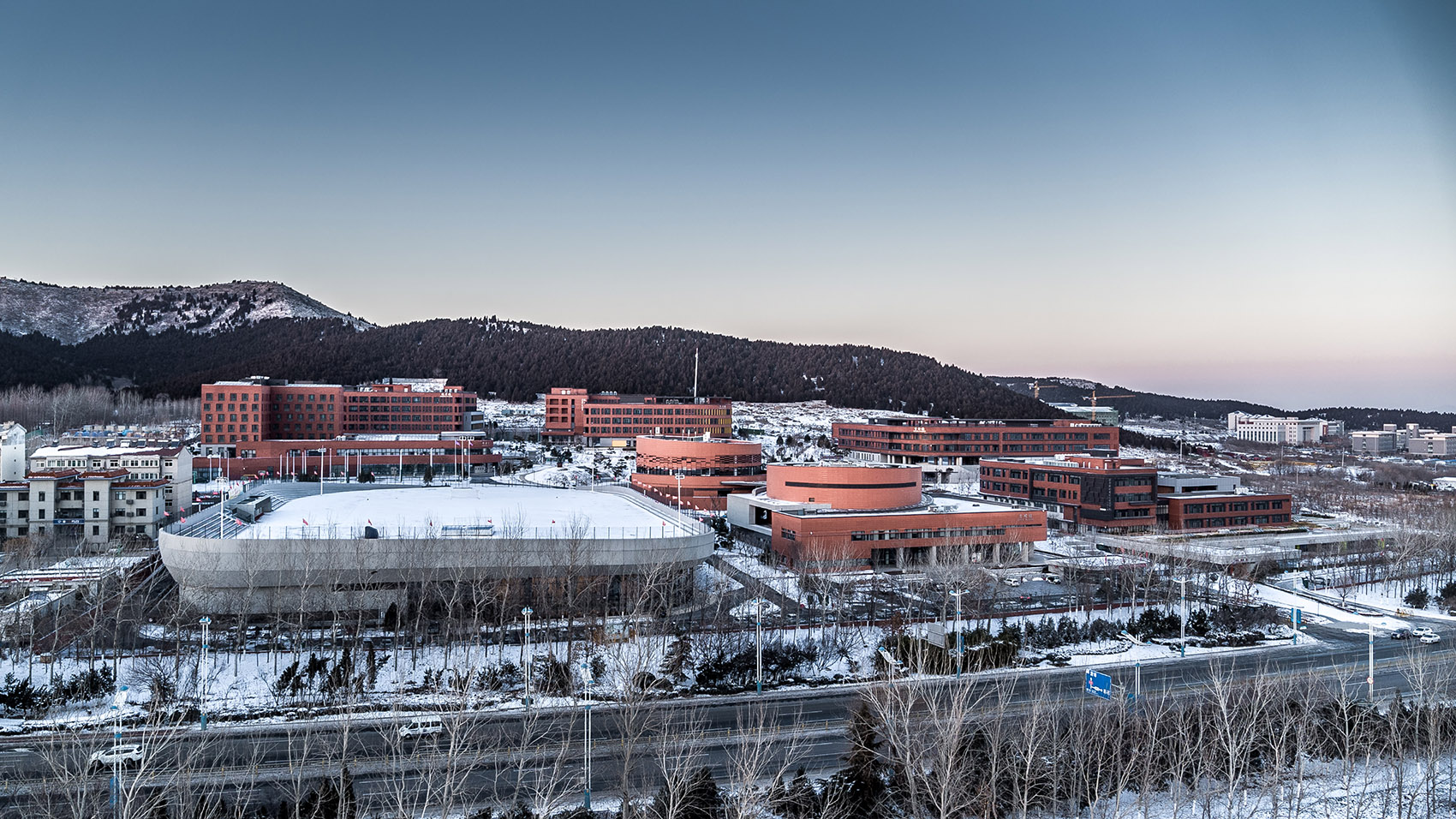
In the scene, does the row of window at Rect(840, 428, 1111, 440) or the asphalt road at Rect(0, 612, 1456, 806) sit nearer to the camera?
the asphalt road at Rect(0, 612, 1456, 806)

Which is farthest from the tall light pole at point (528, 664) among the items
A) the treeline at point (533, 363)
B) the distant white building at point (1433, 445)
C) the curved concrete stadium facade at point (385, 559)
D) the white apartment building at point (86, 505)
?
the distant white building at point (1433, 445)

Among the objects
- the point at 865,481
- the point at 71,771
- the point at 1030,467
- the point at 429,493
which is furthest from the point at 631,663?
the point at 1030,467

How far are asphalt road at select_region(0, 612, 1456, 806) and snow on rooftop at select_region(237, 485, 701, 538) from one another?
12.1m

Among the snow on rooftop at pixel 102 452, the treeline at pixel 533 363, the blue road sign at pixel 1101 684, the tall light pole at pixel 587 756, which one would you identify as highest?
the treeline at pixel 533 363

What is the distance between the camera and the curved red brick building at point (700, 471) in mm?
61000

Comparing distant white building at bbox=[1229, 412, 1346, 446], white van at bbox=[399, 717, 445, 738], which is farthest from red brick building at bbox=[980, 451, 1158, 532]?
distant white building at bbox=[1229, 412, 1346, 446]

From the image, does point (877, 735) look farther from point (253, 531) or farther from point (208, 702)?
point (253, 531)

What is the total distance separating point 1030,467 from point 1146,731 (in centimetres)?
4536

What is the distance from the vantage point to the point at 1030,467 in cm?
6284

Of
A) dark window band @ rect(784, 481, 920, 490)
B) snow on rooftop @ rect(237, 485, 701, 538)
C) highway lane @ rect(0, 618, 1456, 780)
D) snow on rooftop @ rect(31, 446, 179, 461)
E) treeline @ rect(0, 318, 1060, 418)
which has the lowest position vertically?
highway lane @ rect(0, 618, 1456, 780)

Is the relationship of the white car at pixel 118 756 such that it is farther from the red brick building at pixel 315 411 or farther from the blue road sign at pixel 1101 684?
the red brick building at pixel 315 411

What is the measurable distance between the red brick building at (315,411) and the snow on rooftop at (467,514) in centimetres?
3360

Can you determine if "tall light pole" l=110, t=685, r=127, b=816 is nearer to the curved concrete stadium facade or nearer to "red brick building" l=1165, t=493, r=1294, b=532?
the curved concrete stadium facade

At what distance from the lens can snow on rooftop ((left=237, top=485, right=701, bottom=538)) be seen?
36031 mm
